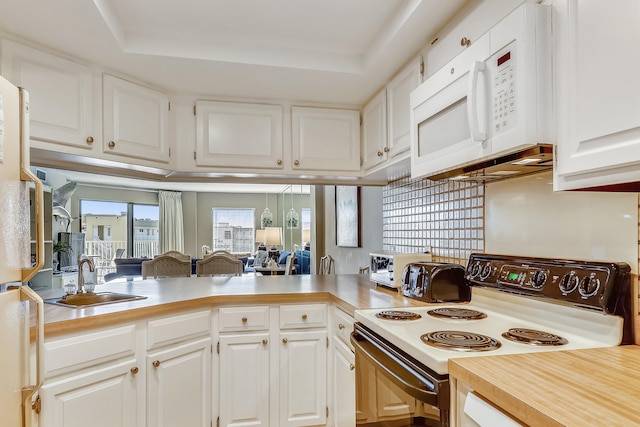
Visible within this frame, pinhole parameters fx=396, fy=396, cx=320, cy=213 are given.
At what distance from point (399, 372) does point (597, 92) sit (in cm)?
86

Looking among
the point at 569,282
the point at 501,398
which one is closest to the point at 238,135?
the point at 569,282

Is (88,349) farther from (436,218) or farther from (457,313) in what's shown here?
(436,218)

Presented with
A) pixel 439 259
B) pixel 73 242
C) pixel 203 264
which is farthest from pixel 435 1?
pixel 73 242

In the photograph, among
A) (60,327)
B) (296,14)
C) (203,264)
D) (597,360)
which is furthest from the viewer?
(203,264)

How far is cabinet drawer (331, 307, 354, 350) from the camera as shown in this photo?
1.88m

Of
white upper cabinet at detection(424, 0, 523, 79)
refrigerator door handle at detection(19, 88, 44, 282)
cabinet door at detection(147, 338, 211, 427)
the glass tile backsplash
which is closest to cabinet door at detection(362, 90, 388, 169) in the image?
the glass tile backsplash

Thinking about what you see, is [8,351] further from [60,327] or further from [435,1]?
[435,1]

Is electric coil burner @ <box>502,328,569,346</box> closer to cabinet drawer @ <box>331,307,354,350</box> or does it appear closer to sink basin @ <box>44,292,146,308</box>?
cabinet drawer @ <box>331,307,354,350</box>

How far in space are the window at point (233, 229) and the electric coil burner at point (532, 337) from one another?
32.9ft

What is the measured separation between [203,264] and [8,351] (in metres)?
2.59

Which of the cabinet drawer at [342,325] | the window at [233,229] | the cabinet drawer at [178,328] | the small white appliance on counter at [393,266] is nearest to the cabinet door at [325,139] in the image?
the small white appliance on counter at [393,266]

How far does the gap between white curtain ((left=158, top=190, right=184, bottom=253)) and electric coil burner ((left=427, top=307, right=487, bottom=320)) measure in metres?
9.34

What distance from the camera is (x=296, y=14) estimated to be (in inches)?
73.9

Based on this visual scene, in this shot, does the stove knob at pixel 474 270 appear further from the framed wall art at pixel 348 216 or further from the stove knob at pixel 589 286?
the framed wall art at pixel 348 216
